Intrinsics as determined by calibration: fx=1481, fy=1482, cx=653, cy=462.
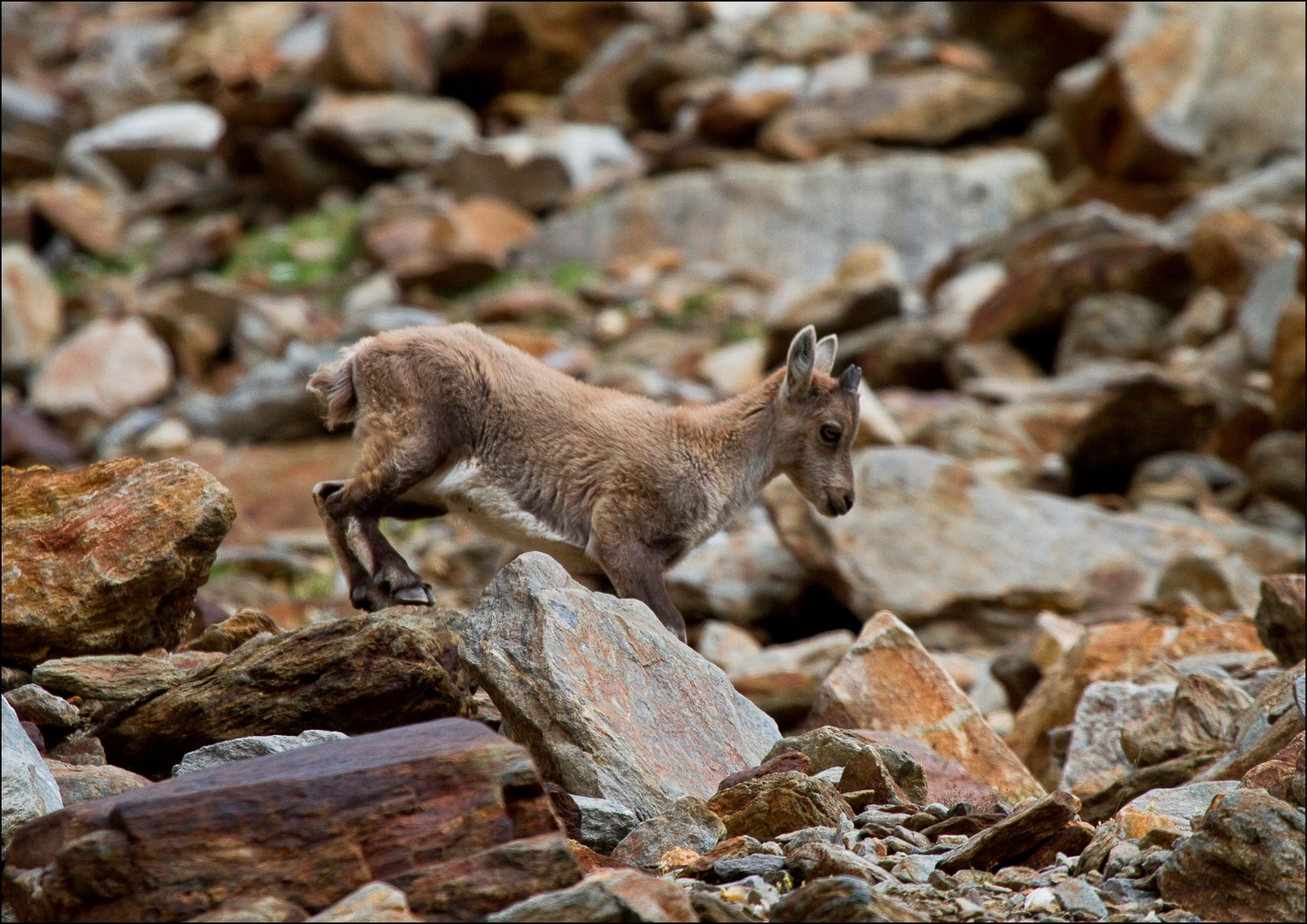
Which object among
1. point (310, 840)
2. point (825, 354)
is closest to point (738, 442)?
point (825, 354)

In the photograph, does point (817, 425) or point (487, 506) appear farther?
point (817, 425)

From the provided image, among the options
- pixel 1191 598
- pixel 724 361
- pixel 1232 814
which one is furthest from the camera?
pixel 724 361

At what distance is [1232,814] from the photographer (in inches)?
177

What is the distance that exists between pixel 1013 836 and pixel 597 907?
6.15 ft

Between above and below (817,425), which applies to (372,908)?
above

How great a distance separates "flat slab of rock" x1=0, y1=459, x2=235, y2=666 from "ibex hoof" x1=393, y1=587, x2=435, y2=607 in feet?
4.09

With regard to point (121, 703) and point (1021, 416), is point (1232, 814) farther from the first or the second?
point (1021, 416)

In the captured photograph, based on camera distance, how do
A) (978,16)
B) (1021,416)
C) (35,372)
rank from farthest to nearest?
(978,16)
(35,372)
(1021,416)

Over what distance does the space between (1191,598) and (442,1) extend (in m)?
20.1

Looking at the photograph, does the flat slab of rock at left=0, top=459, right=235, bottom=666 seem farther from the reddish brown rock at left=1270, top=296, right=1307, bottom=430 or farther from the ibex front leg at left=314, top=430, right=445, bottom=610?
the reddish brown rock at left=1270, top=296, right=1307, bottom=430

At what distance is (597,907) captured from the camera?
12.5 feet

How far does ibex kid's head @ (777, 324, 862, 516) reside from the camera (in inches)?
360

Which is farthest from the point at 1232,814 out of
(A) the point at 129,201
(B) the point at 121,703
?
(A) the point at 129,201

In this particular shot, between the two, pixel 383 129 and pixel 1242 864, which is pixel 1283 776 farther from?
pixel 383 129
